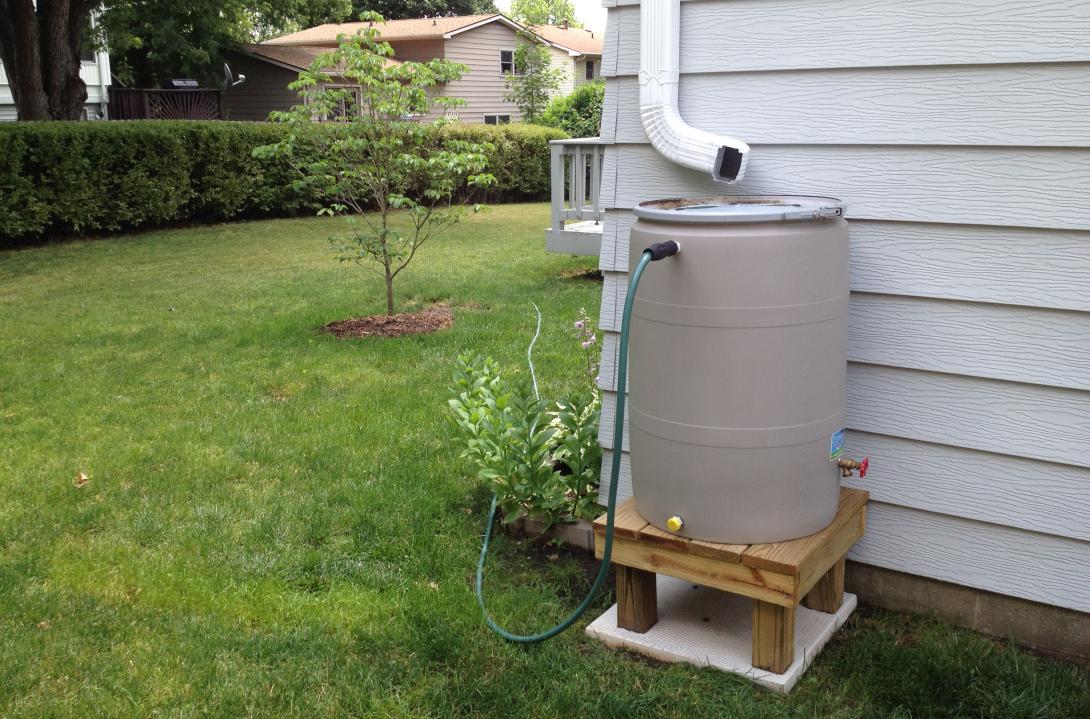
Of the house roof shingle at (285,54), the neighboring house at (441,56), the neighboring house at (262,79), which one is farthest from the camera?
the neighboring house at (441,56)

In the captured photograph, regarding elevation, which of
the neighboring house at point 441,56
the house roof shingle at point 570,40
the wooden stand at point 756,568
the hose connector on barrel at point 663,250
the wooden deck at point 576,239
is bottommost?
the wooden stand at point 756,568

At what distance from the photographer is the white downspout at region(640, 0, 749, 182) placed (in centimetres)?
244

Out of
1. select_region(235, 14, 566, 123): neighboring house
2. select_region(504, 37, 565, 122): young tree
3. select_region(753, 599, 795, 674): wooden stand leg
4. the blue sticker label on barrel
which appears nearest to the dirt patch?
the blue sticker label on barrel

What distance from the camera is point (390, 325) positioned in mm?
6219

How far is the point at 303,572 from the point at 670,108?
1.69m

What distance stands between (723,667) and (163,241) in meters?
10.2

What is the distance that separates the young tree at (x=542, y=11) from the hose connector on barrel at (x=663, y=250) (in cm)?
4239

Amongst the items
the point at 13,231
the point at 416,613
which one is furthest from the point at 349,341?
the point at 13,231

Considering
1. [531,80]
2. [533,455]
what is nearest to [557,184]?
[533,455]

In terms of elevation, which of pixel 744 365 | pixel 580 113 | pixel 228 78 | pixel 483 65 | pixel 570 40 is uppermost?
pixel 570 40

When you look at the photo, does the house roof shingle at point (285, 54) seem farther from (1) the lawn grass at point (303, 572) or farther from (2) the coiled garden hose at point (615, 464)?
(2) the coiled garden hose at point (615, 464)

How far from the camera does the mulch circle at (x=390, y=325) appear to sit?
605 cm

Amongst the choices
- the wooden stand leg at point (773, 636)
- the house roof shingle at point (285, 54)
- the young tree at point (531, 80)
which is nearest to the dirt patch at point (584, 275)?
the wooden stand leg at point (773, 636)

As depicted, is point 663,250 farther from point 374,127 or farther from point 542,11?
point 542,11
